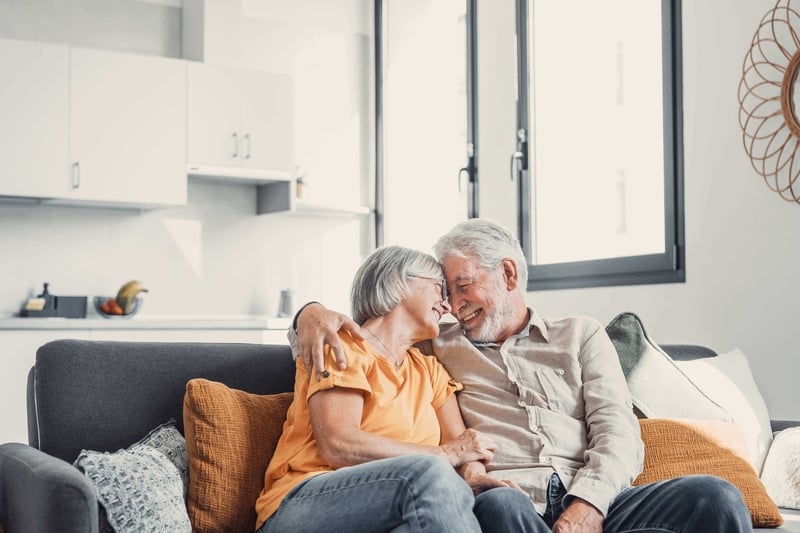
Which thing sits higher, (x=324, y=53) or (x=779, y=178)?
(x=324, y=53)

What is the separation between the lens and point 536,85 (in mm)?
4648

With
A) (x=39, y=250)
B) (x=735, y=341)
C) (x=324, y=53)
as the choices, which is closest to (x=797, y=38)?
(x=735, y=341)

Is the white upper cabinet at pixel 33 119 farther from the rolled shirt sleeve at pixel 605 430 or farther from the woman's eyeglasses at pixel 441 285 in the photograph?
the rolled shirt sleeve at pixel 605 430

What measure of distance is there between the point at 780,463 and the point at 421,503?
1115mm

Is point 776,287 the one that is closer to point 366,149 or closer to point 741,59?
point 741,59

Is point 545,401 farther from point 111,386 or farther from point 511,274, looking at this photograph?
point 111,386

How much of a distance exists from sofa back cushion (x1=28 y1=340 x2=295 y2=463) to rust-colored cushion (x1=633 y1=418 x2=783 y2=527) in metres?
0.99

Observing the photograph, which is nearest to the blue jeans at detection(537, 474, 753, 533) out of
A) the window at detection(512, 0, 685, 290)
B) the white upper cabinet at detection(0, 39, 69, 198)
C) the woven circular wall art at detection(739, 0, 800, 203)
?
the woven circular wall art at detection(739, 0, 800, 203)

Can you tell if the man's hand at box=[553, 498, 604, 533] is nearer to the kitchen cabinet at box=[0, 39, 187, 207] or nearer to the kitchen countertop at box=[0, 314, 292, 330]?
the kitchen countertop at box=[0, 314, 292, 330]

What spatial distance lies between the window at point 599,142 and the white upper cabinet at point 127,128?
5.88 feet

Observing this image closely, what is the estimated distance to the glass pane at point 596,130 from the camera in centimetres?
400

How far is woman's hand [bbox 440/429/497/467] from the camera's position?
217cm

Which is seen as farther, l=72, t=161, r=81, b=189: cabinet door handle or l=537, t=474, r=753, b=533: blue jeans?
l=72, t=161, r=81, b=189: cabinet door handle

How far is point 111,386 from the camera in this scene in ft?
7.27
